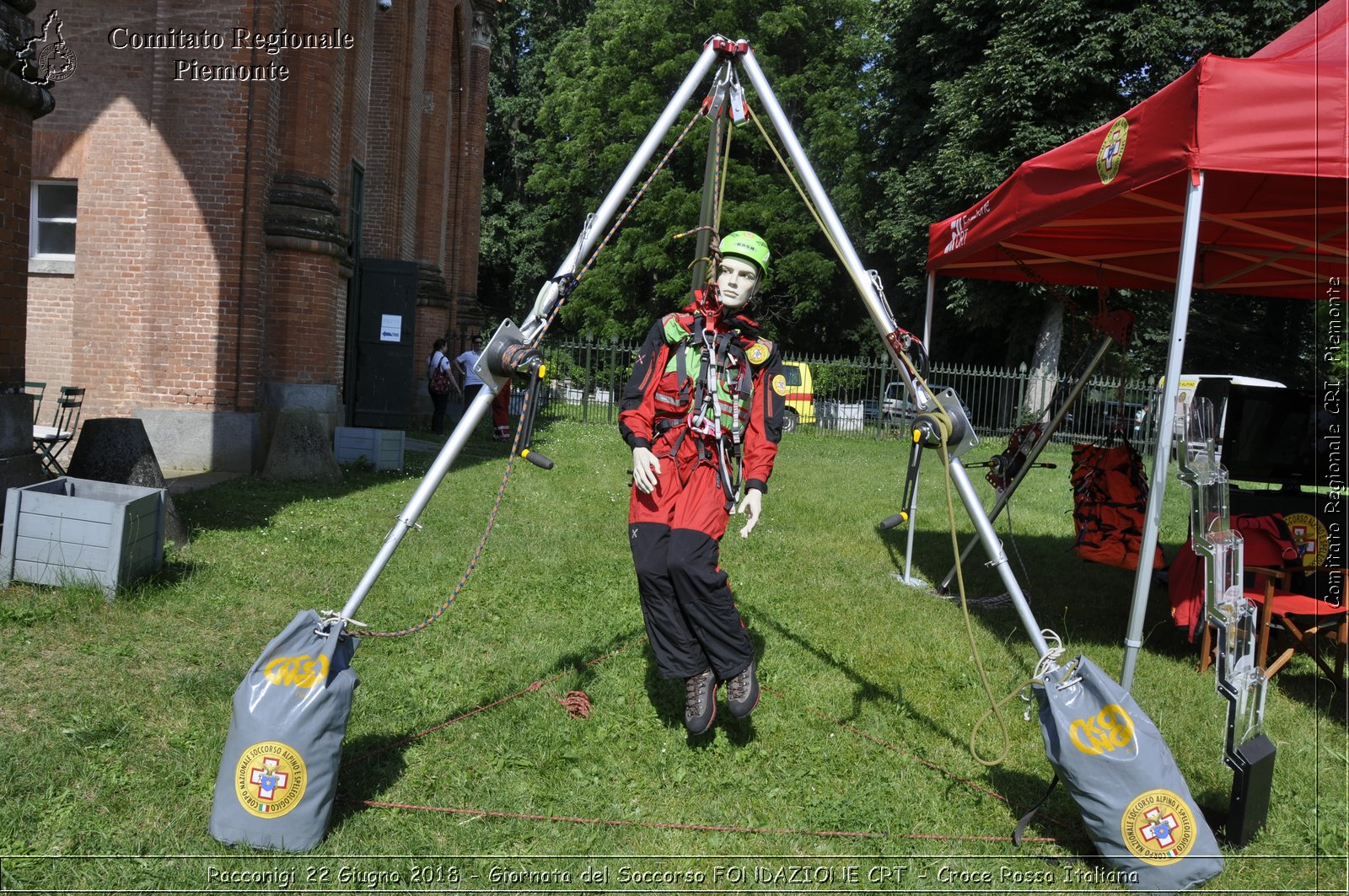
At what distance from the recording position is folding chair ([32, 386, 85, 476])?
28.2 feet

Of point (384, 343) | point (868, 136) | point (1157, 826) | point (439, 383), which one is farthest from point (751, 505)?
point (868, 136)

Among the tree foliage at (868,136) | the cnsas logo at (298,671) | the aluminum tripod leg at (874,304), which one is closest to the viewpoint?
the cnsas logo at (298,671)

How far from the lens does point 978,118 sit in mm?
24812

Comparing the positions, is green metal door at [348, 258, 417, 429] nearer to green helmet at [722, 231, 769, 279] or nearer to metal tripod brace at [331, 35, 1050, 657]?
metal tripod brace at [331, 35, 1050, 657]

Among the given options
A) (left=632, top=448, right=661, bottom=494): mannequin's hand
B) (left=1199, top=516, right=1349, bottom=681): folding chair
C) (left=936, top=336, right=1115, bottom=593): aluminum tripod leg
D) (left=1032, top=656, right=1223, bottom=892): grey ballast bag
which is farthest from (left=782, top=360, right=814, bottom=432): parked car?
(left=936, top=336, right=1115, bottom=593): aluminum tripod leg

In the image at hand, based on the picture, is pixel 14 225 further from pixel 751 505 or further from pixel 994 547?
pixel 994 547

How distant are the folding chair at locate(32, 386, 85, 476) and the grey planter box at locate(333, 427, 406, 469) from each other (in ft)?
9.88

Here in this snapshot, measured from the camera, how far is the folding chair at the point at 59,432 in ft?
28.2

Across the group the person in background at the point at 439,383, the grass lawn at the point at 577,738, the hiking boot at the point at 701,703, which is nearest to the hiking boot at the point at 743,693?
the hiking boot at the point at 701,703

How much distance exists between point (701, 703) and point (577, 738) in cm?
62

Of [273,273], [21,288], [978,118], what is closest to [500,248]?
[978,118]

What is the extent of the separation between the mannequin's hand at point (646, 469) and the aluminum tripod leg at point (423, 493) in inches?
27.6

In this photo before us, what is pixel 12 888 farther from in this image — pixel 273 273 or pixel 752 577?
pixel 273 273

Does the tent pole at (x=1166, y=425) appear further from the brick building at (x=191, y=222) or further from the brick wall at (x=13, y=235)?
the brick building at (x=191, y=222)
